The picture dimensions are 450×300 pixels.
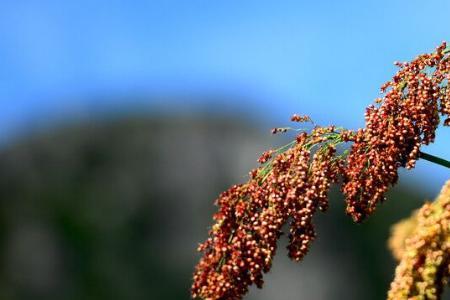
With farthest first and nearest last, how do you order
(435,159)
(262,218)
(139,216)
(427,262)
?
(139,216), (435,159), (262,218), (427,262)

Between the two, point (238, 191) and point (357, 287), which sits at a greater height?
point (357, 287)

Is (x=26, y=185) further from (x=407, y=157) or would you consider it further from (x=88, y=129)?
(x=407, y=157)

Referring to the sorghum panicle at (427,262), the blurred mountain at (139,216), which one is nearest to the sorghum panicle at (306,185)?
the sorghum panicle at (427,262)

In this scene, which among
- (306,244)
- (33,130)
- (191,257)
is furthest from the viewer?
(33,130)

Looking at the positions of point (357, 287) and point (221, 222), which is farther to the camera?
point (357, 287)

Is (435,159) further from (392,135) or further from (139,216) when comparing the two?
(139,216)

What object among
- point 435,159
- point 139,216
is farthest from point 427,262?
point 139,216

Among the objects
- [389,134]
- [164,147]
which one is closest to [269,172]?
[389,134]

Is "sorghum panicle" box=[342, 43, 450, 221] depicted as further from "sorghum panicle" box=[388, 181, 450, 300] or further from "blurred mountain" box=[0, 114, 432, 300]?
"blurred mountain" box=[0, 114, 432, 300]

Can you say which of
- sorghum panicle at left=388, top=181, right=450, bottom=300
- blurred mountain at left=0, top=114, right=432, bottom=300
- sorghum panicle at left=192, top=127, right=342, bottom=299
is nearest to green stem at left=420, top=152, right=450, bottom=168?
sorghum panicle at left=192, top=127, right=342, bottom=299
